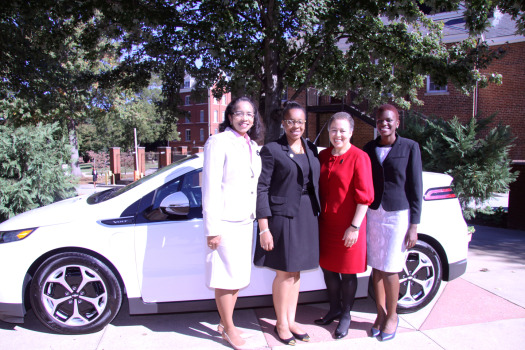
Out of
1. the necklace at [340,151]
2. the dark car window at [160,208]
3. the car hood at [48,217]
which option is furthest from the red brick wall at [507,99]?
the car hood at [48,217]

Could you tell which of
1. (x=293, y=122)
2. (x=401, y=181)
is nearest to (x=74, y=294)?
(x=293, y=122)

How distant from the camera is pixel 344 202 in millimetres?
3012

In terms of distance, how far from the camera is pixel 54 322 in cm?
326

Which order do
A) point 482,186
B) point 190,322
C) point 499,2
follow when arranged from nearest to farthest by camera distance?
point 190,322 < point 499,2 < point 482,186

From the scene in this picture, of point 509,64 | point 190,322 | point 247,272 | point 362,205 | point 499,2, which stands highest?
point 509,64

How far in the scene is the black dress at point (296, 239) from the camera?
9.66 ft

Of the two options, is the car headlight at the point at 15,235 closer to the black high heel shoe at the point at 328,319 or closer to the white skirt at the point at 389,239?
the black high heel shoe at the point at 328,319

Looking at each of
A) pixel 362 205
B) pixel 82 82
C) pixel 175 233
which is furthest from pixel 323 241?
pixel 82 82

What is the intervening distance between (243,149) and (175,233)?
3.10ft

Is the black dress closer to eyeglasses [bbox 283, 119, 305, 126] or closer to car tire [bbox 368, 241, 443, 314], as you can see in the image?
eyeglasses [bbox 283, 119, 305, 126]

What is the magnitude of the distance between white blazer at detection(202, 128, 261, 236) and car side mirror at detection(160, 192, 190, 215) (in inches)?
16.8

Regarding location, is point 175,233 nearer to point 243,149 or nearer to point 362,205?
point 243,149

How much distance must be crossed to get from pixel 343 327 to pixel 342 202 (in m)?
1.11

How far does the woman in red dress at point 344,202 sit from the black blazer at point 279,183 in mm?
275
